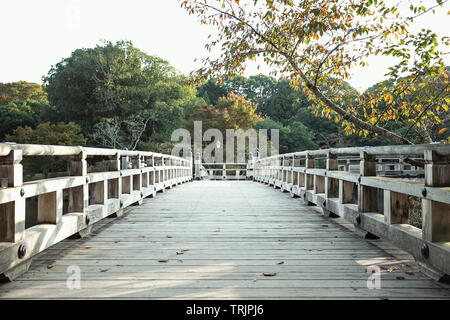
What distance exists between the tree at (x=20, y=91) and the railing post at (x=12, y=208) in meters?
32.2

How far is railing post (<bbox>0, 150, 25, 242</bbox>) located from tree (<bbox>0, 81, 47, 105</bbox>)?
106 feet

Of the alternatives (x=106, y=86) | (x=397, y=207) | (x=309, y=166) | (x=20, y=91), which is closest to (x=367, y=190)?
(x=397, y=207)

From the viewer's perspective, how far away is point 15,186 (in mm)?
2088

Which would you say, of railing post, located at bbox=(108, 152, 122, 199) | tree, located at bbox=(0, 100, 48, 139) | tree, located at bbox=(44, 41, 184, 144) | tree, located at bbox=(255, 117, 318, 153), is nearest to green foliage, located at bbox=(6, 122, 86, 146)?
tree, located at bbox=(44, 41, 184, 144)

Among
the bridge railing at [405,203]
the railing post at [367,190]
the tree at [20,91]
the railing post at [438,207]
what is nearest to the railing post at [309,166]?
the bridge railing at [405,203]

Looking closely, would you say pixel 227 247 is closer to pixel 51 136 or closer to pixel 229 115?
pixel 229 115

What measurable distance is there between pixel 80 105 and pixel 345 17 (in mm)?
21252

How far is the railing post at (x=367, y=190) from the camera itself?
3115 millimetres

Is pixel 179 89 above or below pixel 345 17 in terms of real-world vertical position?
above

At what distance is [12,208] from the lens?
2.06 meters

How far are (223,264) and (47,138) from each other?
18.0 m
